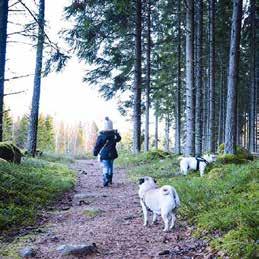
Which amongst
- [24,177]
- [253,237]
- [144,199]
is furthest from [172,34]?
[253,237]

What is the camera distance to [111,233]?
260 inches

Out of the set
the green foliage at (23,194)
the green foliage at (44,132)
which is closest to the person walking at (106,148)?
the green foliage at (23,194)

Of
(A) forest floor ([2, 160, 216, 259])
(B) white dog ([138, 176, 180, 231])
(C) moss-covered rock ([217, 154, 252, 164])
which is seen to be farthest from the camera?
(C) moss-covered rock ([217, 154, 252, 164])

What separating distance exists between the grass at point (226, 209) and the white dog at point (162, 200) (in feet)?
1.53

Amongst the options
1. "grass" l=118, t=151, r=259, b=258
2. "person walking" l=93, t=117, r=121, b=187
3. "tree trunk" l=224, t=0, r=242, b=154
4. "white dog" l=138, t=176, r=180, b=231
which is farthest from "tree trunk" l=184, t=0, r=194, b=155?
"white dog" l=138, t=176, r=180, b=231

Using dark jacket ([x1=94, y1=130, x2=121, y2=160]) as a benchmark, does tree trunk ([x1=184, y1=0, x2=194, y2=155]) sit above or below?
above

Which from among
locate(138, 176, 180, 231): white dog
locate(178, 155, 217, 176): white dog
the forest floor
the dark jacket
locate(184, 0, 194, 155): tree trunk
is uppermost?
locate(184, 0, 194, 155): tree trunk

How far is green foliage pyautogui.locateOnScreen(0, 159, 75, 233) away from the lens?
7.21 meters

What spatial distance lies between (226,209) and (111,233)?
1891 millimetres

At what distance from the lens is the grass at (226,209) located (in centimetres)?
491

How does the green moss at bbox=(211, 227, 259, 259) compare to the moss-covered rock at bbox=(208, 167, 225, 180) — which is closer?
the green moss at bbox=(211, 227, 259, 259)

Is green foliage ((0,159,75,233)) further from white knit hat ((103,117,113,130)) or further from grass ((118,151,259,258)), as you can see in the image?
grass ((118,151,259,258))

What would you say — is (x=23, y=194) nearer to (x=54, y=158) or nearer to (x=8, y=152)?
(x=8, y=152)

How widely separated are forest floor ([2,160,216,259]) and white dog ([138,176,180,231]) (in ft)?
0.80
